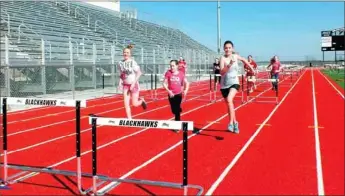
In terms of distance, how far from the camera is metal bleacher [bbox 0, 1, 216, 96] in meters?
17.0

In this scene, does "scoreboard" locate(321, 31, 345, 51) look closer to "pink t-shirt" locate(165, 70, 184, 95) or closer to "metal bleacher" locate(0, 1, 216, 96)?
"metal bleacher" locate(0, 1, 216, 96)

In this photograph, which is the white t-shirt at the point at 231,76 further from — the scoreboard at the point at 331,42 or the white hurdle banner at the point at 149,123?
the scoreboard at the point at 331,42

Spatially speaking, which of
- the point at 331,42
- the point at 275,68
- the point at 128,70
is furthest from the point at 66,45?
the point at 331,42

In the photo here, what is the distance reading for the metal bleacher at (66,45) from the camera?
55.7ft

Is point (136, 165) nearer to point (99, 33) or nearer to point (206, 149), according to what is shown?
point (206, 149)

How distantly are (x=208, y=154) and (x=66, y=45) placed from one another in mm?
19784

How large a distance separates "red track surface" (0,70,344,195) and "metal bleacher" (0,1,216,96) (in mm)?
4954

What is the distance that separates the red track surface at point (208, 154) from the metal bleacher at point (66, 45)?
495cm

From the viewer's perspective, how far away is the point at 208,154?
7172 mm

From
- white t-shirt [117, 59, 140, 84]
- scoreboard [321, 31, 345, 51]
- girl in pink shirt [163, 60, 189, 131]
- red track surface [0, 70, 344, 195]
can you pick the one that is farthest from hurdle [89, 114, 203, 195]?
scoreboard [321, 31, 345, 51]

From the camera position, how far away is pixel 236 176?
19.0 feet

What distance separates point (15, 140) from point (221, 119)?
536 centimetres

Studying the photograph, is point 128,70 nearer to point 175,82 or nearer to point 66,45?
point 175,82

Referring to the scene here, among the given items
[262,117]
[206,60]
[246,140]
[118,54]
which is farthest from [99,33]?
[246,140]
